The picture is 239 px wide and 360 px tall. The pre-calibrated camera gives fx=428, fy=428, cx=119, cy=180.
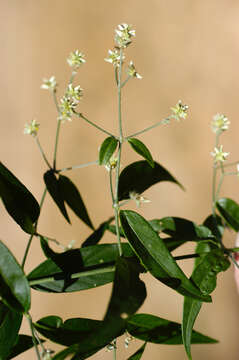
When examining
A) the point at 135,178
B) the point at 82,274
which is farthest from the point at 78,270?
the point at 135,178

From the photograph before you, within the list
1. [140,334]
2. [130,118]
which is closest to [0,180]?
[140,334]

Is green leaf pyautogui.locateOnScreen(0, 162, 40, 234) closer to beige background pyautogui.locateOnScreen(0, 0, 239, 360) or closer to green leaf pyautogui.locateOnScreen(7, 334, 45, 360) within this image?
green leaf pyautogui.locateOnScreen(7, 334, 45, 360)

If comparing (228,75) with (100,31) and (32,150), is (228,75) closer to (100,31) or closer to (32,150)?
(100,31)

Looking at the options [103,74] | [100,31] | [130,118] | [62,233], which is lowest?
[62,233]

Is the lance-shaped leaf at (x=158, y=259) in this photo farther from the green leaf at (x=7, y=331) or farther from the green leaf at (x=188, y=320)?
the green leaf at (x=7, y=331)

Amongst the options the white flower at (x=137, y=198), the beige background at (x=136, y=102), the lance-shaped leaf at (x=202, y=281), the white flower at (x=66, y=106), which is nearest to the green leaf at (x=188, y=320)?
the lance-shaped leaf at (x=202, y=281)

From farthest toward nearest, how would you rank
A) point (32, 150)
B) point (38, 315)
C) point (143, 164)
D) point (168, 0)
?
point (168, 0), point (32, 150), point (38, 315), point (143, 164)

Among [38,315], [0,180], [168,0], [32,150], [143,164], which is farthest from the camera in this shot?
[168,0]
